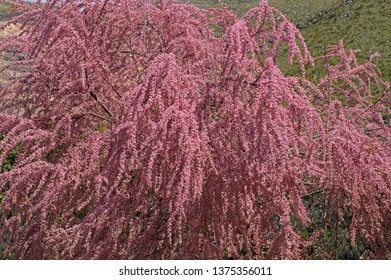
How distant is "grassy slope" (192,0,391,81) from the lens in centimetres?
1909

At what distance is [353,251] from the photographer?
4340mm

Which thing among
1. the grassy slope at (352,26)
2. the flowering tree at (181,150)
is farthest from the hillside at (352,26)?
the flowering tree at (181,150)

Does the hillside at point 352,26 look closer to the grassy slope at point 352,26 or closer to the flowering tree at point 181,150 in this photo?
the grassy slope at point 352,26

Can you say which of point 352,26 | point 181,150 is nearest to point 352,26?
point 352,26

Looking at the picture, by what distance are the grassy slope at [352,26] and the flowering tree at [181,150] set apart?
13.0 meters

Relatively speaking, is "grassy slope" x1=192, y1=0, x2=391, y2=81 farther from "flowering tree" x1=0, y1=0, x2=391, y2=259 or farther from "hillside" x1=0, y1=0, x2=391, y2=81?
"flowering tree" x1=0, y1=0, x2=391, y2=259

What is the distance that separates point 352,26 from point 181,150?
22.8 meters

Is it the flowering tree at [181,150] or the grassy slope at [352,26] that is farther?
the grassy slope at [352,26]

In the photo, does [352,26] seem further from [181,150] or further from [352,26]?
[181,150]

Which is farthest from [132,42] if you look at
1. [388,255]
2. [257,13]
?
[388,255]

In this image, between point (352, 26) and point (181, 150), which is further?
point (352, 26)

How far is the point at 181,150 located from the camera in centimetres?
254

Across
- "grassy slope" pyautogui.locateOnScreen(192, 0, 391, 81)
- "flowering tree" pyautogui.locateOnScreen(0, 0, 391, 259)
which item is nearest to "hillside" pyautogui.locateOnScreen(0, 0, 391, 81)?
"grassy slope" pyautogui.locateOnScreen(192, 0, 391, 81)

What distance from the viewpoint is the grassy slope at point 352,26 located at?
19.1 metres
